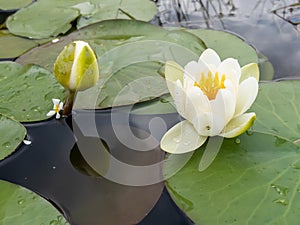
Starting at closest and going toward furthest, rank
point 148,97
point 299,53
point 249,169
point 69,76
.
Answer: point 249,169, point 69,76, point 148,97, point 299,53

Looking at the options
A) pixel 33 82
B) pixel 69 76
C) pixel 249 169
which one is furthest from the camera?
pixel 33 82

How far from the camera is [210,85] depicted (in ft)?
3.65

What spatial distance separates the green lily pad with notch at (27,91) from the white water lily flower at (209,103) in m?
0.46

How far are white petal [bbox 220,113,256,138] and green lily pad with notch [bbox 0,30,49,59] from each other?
96cm

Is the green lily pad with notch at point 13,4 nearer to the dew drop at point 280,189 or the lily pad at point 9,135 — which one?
the lily pad at point 9,135

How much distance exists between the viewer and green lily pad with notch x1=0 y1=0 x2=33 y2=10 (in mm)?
1990

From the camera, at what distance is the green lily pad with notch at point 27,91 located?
1330mm

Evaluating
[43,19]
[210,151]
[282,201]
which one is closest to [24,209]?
[210,151]

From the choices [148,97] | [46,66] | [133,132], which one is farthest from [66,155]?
[46,66]

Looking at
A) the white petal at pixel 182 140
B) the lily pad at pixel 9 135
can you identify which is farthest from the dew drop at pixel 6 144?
the white petal at pixel 182 140

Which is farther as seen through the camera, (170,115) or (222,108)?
(170,115)

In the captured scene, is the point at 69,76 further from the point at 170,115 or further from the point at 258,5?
the point at 258,5

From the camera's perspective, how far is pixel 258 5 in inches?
75.9

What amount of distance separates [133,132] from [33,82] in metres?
0.43
